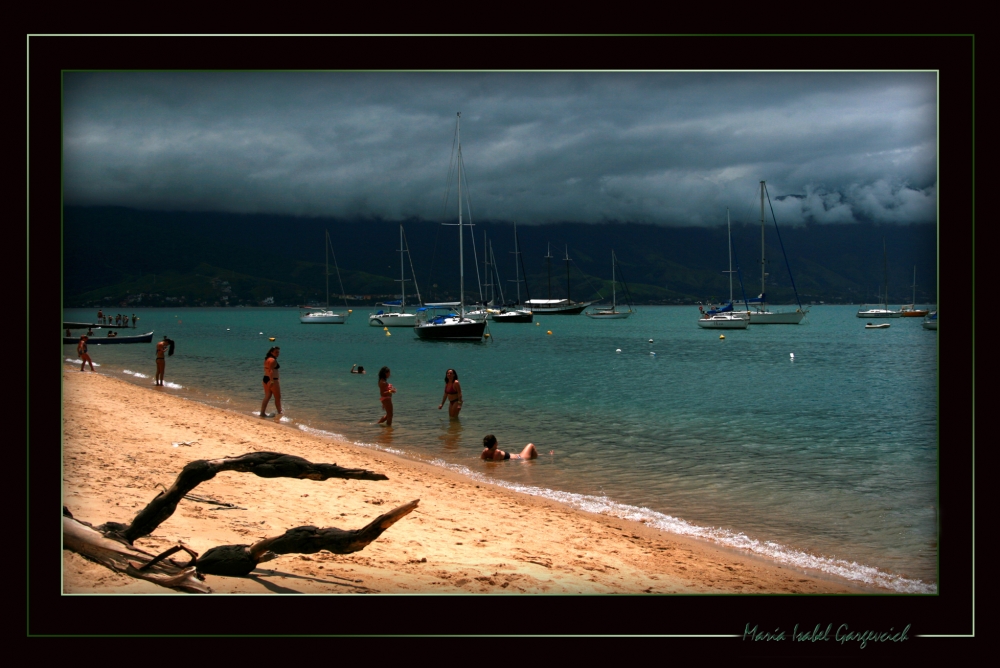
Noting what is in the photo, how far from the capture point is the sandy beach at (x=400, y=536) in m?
5.07

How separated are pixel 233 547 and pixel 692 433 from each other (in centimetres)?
1709

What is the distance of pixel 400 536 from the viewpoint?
7.49 metres

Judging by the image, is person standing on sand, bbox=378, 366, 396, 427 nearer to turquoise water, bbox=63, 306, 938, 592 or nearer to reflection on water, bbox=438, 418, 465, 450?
turquoise water, bbox=63, 306, 938, 592

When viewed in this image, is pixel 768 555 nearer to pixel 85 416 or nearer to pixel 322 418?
pixel 85 416

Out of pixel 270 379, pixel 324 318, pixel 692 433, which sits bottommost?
pixel 692 433

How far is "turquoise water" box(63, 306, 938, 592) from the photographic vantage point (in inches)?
379

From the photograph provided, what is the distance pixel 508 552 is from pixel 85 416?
37.8ft

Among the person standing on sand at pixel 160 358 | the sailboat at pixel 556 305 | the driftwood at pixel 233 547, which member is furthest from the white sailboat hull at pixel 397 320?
the driftwood at pixel 233 547

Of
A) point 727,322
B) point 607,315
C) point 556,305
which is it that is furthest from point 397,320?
point 556,305

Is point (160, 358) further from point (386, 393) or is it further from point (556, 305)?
point (556, 305)

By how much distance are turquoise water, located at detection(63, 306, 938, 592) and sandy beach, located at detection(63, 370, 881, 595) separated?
98cm

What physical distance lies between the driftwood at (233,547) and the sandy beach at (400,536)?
0.11m
